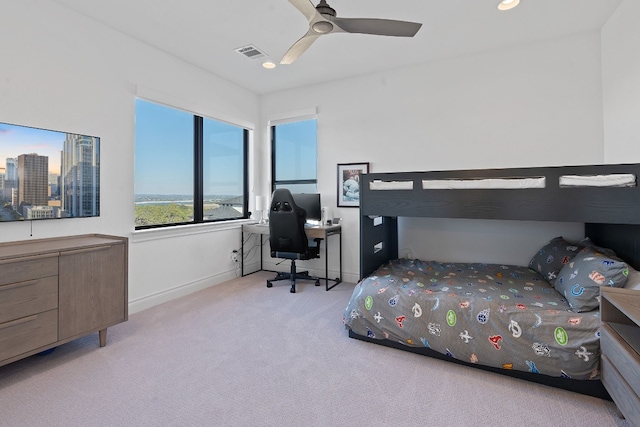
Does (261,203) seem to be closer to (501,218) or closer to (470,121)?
(470,121)

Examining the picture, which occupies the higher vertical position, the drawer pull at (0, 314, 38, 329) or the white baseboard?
the drawer pull at (0, 314, 38, 329)

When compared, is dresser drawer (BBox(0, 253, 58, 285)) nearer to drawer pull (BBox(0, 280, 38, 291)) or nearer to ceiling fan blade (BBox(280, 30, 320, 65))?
drawer pull (BBox(0, 280, 38, 291))

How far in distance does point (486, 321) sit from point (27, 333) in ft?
9.21

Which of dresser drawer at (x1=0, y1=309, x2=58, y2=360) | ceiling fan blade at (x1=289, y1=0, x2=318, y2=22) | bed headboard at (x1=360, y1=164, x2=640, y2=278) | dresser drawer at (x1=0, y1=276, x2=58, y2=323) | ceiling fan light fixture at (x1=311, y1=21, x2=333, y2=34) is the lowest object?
dresser drawer at (x1=0, y1=309, x2=58, y2=360)

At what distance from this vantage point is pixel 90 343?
2289mm

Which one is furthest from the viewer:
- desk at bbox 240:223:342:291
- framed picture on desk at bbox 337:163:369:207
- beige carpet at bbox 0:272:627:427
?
framed picture on desk at bbox 337:163:369:207

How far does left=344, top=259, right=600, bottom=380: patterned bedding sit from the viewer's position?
5.61ft

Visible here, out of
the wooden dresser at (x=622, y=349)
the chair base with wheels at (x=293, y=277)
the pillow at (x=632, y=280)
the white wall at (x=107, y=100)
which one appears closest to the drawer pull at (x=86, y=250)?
the white wall at (x=107, y=100)

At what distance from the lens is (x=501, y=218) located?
219 cm

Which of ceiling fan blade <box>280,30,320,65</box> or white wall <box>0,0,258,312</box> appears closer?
ceiling fan blade <box>280,30,320,65</box>

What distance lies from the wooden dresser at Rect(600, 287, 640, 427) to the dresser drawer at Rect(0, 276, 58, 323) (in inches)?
121

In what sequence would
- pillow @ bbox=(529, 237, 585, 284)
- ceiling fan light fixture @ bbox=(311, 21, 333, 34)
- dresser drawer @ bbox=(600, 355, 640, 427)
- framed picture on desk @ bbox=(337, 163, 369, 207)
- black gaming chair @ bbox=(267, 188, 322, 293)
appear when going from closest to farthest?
dresser drawer @ bbox=(600, 355, 640, 427) → ceiling fan light fixture @ bbox=(311, 21, 333, 34) → pillow @ bbox=(529, 237, 585, 284) → black gaming chair @ bbox=(267, 188, 322, 293) → framed picture on desk @ bbox=(337, 163, 369, 207)

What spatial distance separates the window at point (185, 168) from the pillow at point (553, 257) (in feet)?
11.7

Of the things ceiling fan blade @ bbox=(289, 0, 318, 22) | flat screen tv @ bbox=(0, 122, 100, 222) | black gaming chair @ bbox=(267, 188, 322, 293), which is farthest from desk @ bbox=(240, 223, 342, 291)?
ceiling fan blade @ bbox=(289, 0, 318, 22)
